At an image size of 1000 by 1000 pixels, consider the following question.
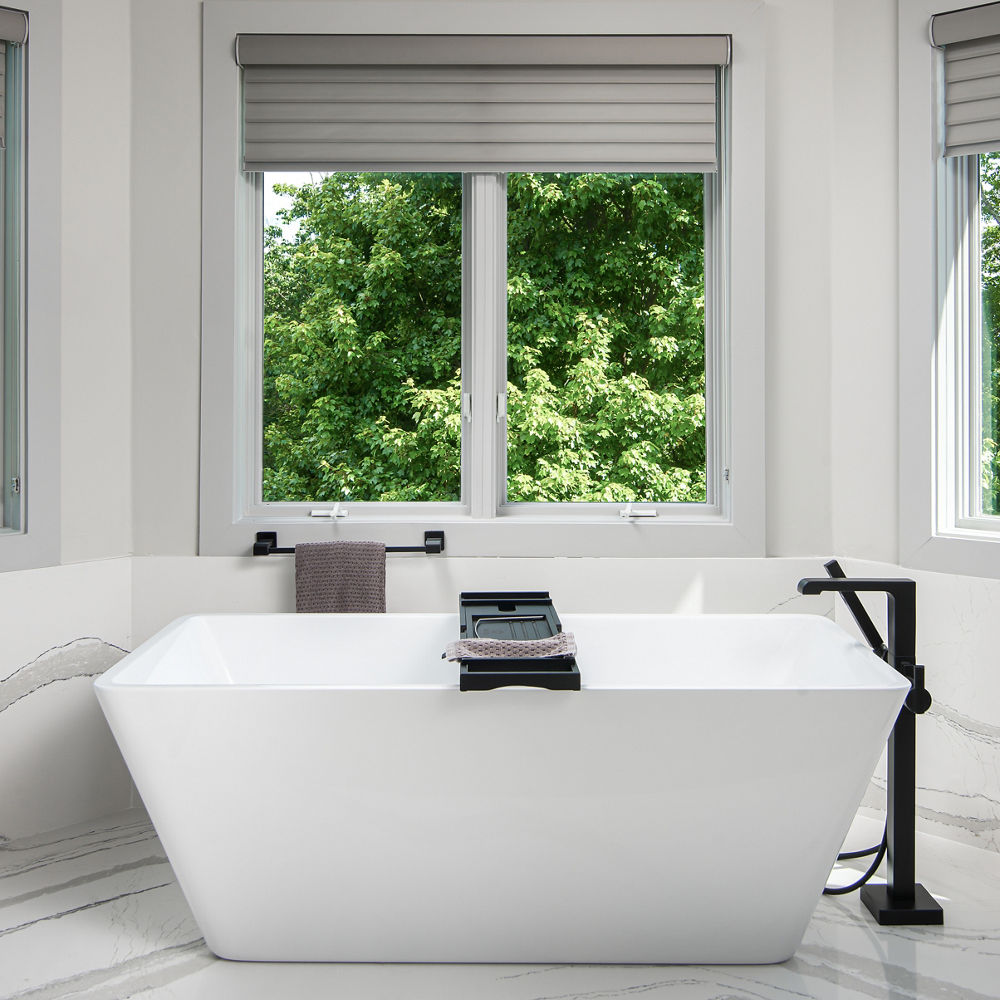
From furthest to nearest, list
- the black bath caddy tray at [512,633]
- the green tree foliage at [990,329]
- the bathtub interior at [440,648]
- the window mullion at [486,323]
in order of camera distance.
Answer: the window mullion at [486,323], the green tree foliage at [990,329], the bathtub interior at [440,648], the black bath caddy tray at [512,633]

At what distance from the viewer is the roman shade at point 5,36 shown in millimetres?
2350

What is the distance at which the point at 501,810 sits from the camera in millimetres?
1715

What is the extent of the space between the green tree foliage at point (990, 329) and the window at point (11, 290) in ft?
8.92

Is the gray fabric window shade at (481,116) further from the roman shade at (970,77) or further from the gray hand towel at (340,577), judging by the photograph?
the gray hand towel at (340,577)

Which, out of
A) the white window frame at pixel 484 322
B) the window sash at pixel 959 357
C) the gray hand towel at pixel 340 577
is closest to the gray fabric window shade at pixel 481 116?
the white window frame at pixel 484 322

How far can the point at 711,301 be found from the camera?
2.77 m

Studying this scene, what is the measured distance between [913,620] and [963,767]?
2.13 ft

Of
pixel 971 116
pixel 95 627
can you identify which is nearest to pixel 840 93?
pixel 971 116

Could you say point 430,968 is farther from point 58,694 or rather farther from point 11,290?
point 11,290

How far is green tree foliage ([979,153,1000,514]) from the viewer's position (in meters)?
2.45

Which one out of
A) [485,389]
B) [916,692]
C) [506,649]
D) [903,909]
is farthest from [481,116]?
[903,909]

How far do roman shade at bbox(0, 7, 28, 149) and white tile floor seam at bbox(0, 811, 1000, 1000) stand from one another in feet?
6.68

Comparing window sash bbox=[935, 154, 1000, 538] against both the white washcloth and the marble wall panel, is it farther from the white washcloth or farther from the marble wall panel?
the marble wall panel

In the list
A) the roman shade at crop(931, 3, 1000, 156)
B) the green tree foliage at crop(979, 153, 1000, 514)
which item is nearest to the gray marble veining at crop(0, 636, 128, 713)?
the green tree foliage at crop(979, 153, 1000, 514)
